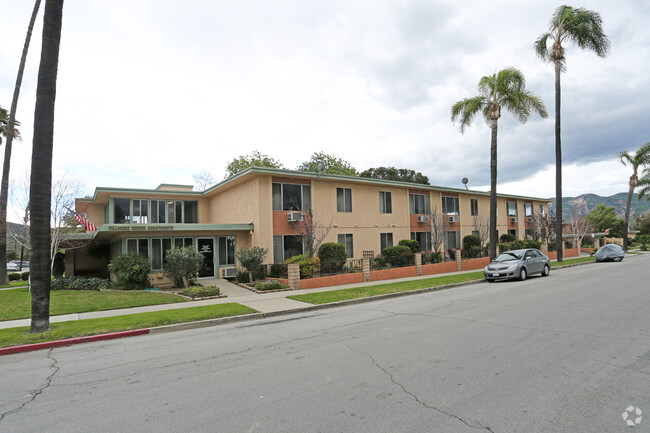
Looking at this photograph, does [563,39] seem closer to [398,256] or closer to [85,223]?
[398,256]

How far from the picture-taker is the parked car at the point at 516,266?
17.2 m

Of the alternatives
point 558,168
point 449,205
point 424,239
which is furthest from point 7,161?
point 558,168

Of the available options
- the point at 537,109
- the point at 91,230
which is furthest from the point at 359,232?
the point at 91,230

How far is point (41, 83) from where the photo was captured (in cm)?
888

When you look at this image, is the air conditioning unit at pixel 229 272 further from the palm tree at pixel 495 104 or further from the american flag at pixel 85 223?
the palm tree at pixel 495 104

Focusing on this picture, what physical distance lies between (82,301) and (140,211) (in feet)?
39.9

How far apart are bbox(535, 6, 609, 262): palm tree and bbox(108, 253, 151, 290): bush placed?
1086 inches

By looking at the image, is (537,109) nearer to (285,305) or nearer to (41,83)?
(285,305)

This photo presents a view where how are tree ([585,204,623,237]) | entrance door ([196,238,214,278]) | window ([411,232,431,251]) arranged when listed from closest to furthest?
entrance door ([196,238,214,278]) → window ([411,232,431,251]) → tree ([585,204,623,237])

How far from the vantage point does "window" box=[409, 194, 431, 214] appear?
89.7ft

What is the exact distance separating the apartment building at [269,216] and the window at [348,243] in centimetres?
6

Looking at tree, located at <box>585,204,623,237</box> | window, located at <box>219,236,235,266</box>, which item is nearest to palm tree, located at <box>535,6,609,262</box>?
window, located at <box>219,236,235,266</box>

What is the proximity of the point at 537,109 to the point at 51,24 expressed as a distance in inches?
951

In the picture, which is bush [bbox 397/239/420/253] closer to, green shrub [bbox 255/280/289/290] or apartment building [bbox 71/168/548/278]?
apartment building [bbox 71/168/548/278]
